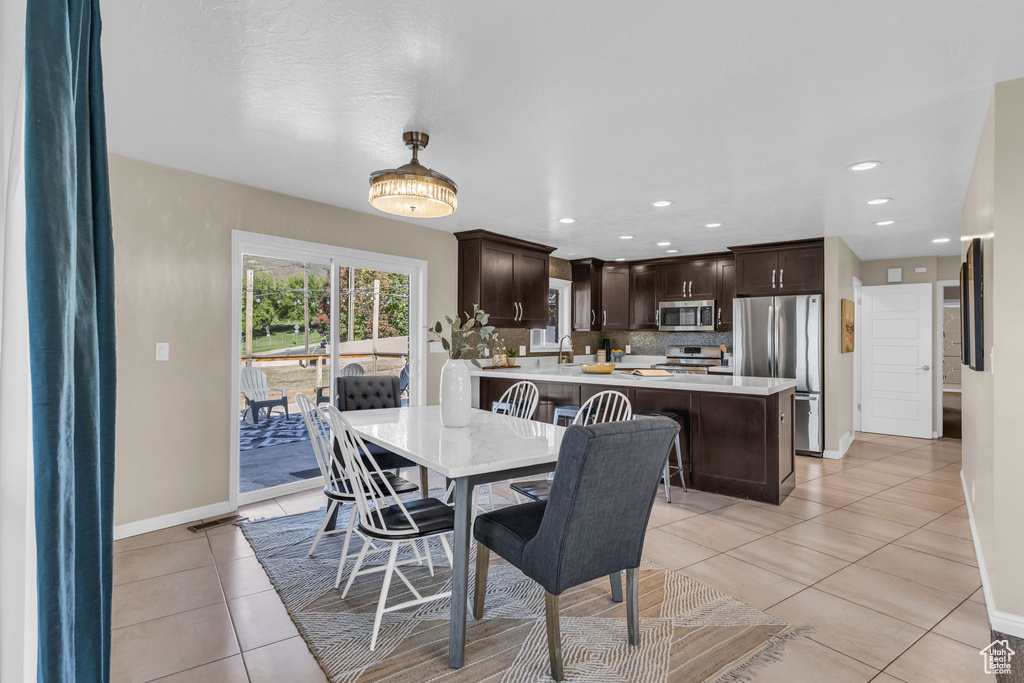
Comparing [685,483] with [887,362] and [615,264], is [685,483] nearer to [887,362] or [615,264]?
[615,264]

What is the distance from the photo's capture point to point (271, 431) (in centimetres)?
413

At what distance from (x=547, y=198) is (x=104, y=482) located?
11.6 feet

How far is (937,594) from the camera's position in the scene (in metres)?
2.60

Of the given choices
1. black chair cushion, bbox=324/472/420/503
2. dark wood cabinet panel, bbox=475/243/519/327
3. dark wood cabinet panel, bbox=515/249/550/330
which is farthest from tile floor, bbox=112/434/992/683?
dark wood cabinet panel, bbox=515/249/550/330

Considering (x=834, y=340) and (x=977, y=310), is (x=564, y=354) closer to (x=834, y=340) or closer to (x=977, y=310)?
(x=834, y=340)

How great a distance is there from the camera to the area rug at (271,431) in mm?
3975

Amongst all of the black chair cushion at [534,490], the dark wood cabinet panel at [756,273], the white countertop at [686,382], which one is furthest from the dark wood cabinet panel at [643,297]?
the black chair cushion at [534,490]

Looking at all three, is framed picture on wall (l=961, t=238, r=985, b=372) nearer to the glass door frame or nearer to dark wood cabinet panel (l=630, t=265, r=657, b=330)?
the glass door frame

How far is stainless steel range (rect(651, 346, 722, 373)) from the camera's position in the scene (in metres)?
6.95

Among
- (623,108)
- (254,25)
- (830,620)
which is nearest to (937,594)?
(830,620)

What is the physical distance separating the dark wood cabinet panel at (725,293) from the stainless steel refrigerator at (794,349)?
2.11ft

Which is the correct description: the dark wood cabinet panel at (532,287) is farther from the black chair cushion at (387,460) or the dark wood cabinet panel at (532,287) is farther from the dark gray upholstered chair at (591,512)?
the dark gray upholstered chair at (591,512)

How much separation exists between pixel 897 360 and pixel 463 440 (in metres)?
6.71

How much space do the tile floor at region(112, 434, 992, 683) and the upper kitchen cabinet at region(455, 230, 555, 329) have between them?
94.3 inches
